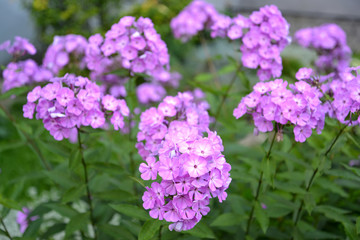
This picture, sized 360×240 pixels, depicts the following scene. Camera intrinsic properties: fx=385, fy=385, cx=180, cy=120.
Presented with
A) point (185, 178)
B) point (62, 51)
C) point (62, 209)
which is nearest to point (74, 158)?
point (62, 209)

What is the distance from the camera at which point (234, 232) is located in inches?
91.8

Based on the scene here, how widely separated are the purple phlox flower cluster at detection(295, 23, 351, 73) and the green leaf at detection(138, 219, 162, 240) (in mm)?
2230

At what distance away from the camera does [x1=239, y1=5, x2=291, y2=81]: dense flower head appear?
7.57 ft

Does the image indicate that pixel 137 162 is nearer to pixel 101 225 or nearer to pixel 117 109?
pixel 101 225

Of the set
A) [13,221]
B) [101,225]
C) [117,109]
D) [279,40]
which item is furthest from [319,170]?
[13,221]

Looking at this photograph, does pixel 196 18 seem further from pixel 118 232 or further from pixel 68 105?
pixel 118 232

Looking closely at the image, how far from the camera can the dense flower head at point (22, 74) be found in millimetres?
2506

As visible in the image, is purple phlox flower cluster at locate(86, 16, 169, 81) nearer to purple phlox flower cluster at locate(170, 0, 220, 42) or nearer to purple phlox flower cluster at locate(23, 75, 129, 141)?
purple phlox flower cluster at locate(23, 75, 129, 141)

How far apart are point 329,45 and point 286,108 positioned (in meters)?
1.74

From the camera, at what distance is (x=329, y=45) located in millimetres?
3158

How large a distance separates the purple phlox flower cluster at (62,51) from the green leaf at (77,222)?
3.63 ft

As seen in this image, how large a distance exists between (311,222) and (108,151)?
150 centimetres

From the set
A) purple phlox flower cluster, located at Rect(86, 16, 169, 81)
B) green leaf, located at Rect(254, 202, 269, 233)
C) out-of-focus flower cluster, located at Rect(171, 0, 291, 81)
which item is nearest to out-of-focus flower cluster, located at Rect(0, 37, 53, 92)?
purple phlox flower cluster, located at Rect(86, 16, 169, 81)

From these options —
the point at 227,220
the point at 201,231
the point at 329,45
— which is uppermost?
the point at 329,45
